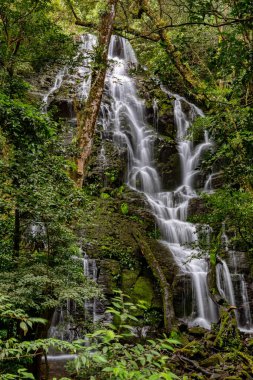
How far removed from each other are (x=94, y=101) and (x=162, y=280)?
5080 mm

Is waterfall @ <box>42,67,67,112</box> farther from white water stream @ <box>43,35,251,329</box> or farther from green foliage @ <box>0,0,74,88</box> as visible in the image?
green foliage @ <box>0,0,74,88</box>

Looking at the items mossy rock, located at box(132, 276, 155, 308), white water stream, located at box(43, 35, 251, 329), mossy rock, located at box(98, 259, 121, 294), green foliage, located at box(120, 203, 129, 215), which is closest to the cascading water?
white water stream, located at box(43, 35, 251, 329)

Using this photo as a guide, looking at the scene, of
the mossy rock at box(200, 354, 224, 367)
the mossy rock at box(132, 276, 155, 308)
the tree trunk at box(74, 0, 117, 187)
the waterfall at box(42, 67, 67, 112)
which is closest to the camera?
the mossy rock at box(200, 354, 224, 367)

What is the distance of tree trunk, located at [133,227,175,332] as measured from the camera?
Answer: 27.6 ft

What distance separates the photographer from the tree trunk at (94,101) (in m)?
7.55

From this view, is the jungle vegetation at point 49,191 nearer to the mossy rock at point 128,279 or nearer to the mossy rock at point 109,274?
the mossy rock at point 128,279

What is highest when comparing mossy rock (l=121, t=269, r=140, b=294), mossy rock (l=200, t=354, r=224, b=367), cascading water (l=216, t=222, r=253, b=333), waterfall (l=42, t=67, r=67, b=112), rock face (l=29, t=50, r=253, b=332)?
waterfall (l=42, t=67, r=67, b=112)

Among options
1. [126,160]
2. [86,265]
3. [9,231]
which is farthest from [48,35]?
[126,160]

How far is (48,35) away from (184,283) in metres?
7.62

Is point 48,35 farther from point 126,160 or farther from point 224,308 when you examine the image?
point 126,160

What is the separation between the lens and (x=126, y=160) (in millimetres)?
15547

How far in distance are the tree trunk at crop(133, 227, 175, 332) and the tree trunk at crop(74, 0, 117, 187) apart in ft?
11.9

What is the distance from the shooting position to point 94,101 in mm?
8125

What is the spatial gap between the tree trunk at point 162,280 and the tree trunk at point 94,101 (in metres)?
3.64
